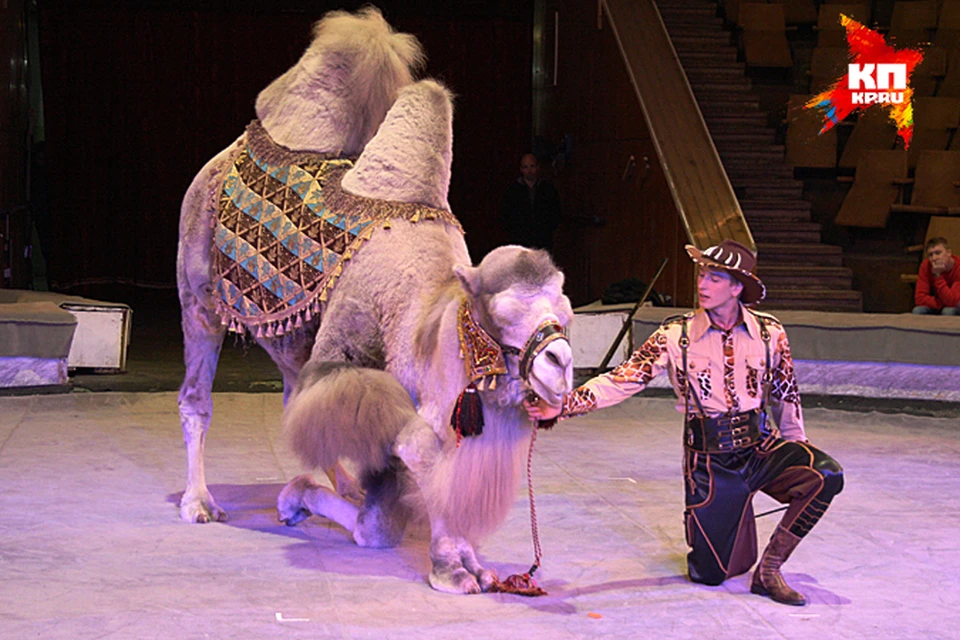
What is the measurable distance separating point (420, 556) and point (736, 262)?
4.82ft

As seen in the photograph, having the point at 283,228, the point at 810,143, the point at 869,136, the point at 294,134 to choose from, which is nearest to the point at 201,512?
the point at 283,228

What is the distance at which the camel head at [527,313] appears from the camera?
3.33 metres

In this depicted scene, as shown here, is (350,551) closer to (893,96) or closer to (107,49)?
(893,96)

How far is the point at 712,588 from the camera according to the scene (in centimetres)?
398

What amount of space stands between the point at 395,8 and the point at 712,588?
11.2 metres

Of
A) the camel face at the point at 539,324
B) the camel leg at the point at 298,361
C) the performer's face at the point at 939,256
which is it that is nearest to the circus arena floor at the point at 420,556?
the camel leg at the point at 298,361

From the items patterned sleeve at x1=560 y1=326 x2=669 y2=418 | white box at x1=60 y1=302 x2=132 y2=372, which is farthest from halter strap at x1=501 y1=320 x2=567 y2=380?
white box at x1=60 y1=302 x2=132 y2=372

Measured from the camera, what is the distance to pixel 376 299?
408cm

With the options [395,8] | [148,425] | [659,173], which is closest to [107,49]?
[395,8]

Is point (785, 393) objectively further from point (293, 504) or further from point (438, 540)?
point (293, 504)

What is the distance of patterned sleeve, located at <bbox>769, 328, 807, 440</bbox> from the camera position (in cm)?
405

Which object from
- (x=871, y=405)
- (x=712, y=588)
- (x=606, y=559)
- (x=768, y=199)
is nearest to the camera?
(x=712, y=588)

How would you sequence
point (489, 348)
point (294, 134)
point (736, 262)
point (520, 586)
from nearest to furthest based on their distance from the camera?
point (489, 348) → point (520, 586) → point (736, 262) → point (294, 134)

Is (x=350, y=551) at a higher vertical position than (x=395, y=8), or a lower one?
lower
